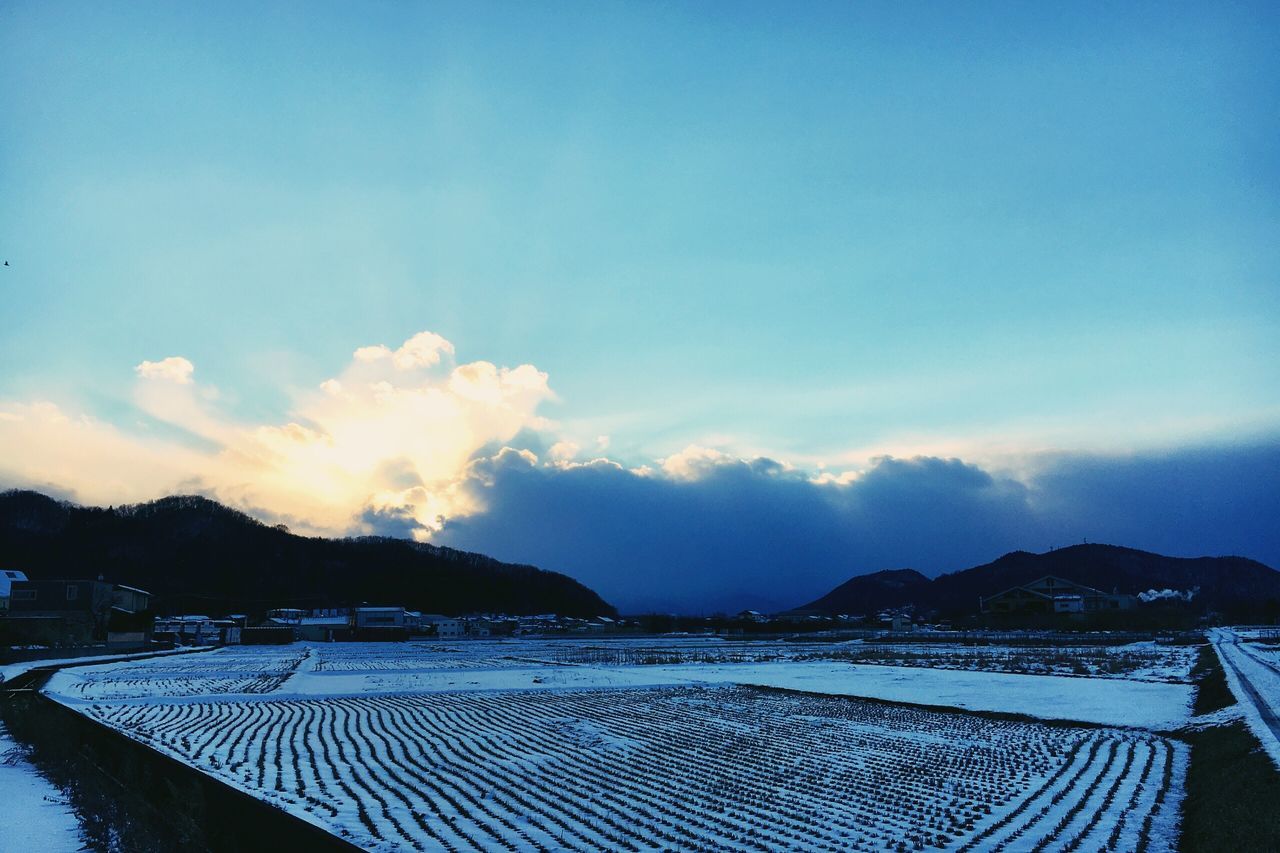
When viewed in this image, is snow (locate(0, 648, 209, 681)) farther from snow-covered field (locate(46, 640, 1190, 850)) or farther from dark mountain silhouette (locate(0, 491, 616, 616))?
dark mountain silhouette (locate(0, 491, 616, 616))

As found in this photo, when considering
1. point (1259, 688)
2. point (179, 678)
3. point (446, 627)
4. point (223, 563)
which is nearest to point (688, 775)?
point (1259, 688)

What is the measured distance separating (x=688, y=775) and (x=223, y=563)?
16863cm

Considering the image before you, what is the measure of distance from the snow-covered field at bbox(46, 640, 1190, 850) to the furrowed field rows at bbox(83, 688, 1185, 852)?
6cm

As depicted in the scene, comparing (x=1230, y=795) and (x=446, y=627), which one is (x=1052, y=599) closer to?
(x=446, y=627)

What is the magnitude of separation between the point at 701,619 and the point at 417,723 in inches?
5219

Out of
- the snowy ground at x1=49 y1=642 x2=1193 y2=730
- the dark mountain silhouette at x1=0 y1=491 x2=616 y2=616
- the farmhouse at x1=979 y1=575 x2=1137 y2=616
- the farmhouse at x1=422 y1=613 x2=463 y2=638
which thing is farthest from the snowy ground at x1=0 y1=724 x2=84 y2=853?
the dark mountain silhouette at x1=0 y1=491 x2=616 y2=616

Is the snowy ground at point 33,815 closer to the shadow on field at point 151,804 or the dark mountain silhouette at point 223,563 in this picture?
the shadow on field at point 151,804

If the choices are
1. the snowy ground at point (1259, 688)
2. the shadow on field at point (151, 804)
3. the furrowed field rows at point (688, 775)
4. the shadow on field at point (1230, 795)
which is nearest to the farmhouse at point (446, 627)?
the snowy ground at point (1259, 688)

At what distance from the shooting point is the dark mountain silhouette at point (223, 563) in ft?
474

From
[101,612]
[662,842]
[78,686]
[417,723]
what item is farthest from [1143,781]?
[101,612]

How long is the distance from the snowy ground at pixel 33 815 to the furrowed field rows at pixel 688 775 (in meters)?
2.18

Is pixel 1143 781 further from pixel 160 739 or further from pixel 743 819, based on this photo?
pixel 160 739

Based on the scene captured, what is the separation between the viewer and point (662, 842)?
31.1ft

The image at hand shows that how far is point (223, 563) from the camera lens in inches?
6280
